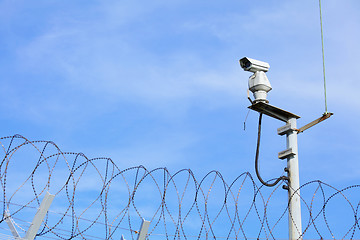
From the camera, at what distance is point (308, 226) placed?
10.1m

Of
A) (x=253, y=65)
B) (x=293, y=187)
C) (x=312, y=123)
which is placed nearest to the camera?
(x=293, y=187)

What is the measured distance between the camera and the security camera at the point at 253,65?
39.1ft

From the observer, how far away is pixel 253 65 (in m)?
11.9

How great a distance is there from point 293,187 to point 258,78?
2098mm

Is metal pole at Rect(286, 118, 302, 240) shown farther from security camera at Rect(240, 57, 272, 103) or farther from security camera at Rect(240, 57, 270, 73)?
security camera at Rect(240, 57, 270, 73)

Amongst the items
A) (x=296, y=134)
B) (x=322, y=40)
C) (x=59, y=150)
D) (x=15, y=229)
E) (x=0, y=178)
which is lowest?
(x=15, y=229)

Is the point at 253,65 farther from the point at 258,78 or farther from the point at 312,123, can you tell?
the point at 312,123

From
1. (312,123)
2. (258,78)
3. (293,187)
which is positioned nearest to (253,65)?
(258,78)

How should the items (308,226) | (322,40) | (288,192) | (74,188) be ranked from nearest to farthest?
(74,188) → (308,226) → (288,192) → (322,40)

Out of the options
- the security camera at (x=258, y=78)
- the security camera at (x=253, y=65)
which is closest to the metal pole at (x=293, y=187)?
the security camera at (x=258, y=78)

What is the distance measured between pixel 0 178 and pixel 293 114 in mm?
5573

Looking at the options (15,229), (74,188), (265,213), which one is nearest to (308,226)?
(265,213)

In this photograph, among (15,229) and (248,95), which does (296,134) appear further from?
(15,229)

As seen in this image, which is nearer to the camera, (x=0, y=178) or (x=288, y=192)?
(x=0, y=178)
